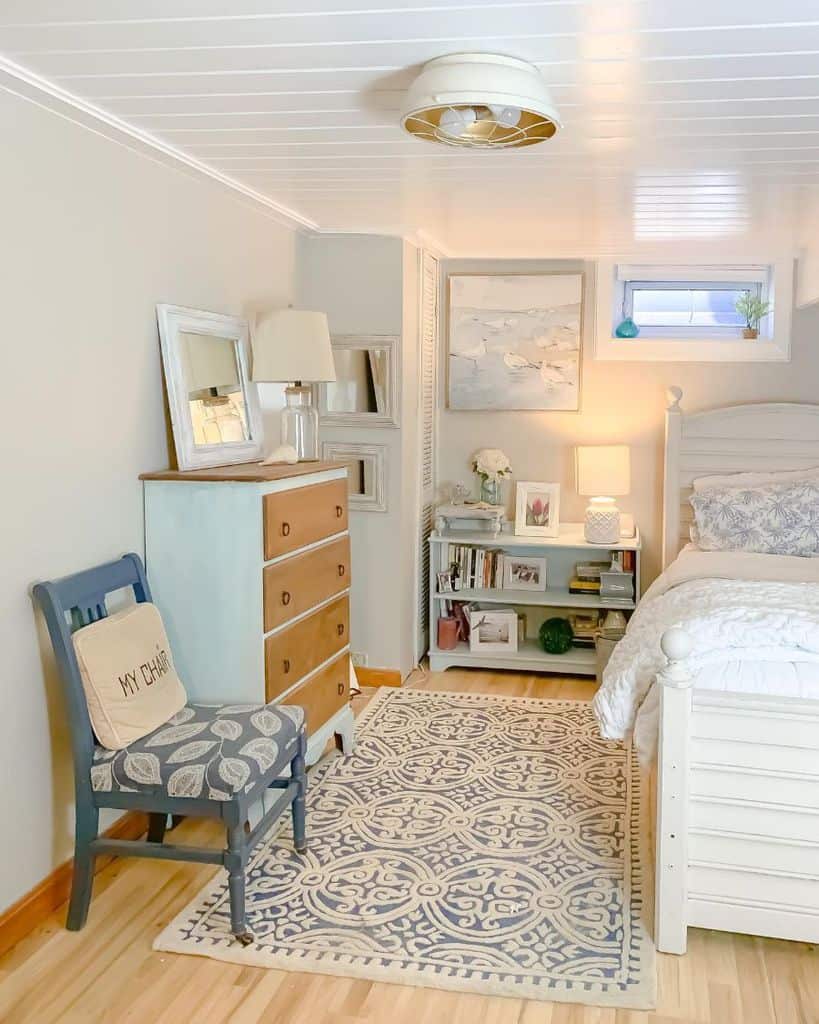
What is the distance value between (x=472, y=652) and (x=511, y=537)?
61 centimetres

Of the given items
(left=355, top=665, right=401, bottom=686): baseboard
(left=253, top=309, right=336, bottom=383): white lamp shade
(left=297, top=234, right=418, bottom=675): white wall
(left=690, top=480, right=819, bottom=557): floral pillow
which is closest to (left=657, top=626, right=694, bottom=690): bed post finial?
(left=253, top=309, right=336, bottom=383): white lamp shade

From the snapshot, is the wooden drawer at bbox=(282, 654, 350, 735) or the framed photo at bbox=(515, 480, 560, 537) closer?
the wooden drawer at bbox=(282, 654, 350, 735)

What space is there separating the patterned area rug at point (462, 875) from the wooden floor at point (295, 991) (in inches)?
2.0

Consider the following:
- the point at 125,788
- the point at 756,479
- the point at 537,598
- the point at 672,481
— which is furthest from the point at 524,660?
the point at 125,788

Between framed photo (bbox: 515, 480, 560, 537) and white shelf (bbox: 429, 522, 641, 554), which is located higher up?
framed photo (bbox: 515, 480, 560, 537)

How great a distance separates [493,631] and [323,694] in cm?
160

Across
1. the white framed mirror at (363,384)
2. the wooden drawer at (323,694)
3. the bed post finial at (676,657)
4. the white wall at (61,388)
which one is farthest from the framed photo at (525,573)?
the bed post finial at (676,657)

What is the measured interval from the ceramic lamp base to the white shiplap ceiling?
157cm

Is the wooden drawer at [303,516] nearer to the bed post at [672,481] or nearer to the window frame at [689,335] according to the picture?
the bed post at [672,481]

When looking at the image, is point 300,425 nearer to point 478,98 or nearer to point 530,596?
point 530,596

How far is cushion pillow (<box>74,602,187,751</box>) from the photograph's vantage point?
2674 mm

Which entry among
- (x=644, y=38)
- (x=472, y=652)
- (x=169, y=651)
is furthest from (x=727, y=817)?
(x=472, y=652)

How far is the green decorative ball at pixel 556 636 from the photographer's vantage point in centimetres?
507

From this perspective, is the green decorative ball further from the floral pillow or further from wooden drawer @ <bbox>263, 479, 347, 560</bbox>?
wooden drawer @ <bbox>263, 479, 347, 560</bbox>
